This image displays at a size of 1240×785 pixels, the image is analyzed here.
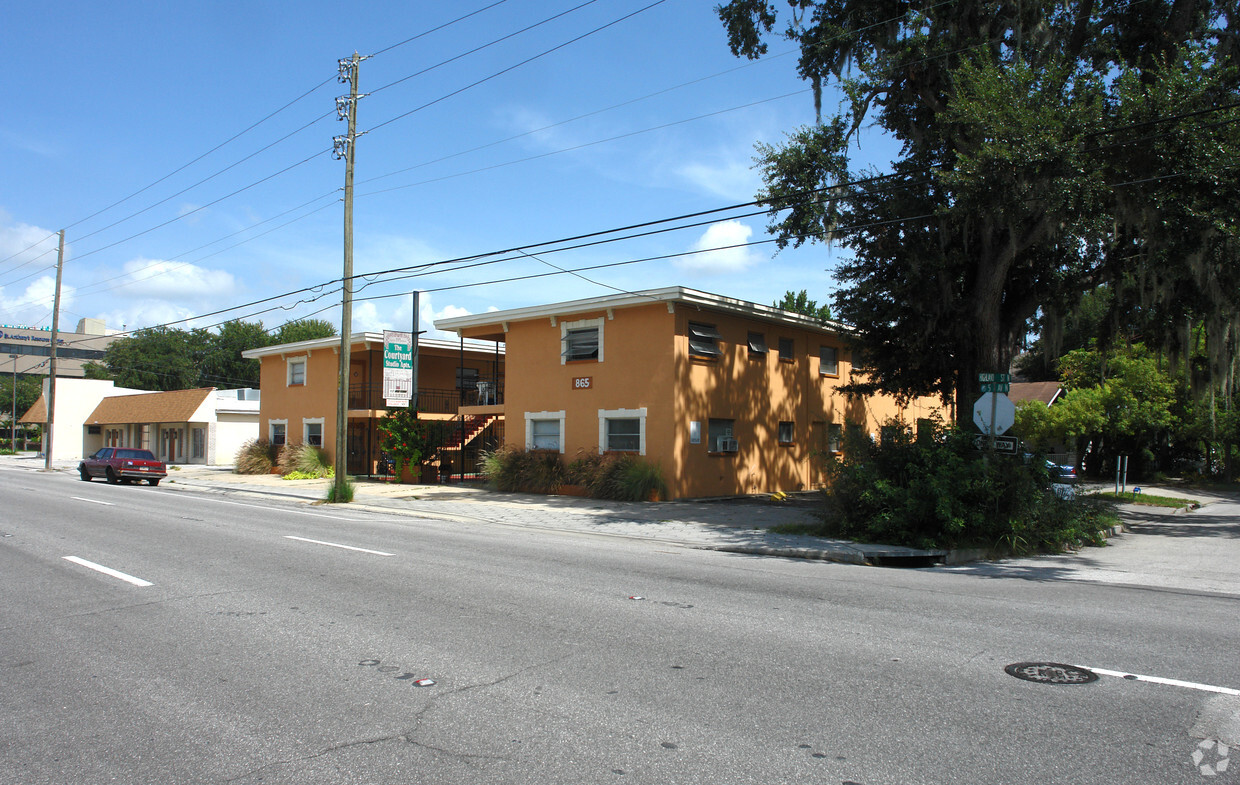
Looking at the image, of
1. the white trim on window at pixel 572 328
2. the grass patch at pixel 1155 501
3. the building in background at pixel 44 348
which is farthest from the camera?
the building in background at pixel 44 348

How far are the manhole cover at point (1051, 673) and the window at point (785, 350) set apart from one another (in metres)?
19.8

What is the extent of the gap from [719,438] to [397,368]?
9.64m

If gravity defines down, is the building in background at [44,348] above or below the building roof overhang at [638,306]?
above

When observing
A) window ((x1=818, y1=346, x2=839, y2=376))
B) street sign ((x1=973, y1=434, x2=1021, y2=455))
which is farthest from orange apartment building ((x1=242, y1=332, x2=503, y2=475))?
street sign ((x1=973, y1=434, x2=1021, y2=455))

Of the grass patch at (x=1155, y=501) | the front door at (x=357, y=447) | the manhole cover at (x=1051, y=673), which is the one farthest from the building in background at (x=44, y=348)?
the manhole cover at (x=1051, y=673)

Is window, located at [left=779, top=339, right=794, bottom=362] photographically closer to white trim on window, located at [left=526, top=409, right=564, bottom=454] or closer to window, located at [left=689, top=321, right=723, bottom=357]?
window, located at [left=689, top=321, right=723, bottom=357]

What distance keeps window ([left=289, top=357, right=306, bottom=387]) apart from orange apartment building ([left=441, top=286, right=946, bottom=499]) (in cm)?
1133

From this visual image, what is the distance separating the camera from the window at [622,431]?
2211 centimetres

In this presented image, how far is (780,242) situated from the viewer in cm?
1869

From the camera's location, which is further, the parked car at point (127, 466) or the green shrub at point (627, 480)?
the parked car at point (127, 466)

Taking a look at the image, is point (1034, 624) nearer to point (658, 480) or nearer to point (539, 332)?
point (658, 480)

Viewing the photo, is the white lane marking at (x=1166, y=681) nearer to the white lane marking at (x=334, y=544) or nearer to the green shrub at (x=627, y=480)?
the white lane marking at (x=334, y=544)

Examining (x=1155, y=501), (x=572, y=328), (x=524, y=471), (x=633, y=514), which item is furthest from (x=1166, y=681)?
(x=1155, y=501)

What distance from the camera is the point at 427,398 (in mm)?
34031
